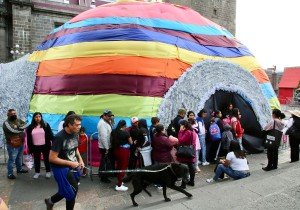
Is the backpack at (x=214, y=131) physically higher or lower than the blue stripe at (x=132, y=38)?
lower

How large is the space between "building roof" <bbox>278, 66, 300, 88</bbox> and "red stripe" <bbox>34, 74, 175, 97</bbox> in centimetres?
3389

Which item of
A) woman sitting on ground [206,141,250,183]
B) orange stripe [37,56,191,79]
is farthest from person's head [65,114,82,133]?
orange stripe [37,56,191,79]

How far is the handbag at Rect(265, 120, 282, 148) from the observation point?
6.64m

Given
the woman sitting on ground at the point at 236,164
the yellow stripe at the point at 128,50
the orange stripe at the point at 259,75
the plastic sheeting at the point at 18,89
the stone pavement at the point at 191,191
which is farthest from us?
the orange stripe at the point at 259,75

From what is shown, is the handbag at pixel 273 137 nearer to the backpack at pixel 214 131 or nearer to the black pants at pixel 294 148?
the black pants at pixel 294 148

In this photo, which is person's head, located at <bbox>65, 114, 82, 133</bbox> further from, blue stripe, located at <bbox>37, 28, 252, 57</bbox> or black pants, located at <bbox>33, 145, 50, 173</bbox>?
blue stripe, located at <bbox>37, 28, 252, 57</bbox>

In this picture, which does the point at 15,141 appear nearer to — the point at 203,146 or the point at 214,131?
the point at 203,146

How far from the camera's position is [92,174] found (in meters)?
7.29

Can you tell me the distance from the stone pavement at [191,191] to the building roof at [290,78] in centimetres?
3492

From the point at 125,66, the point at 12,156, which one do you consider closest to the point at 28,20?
the point at 125,66

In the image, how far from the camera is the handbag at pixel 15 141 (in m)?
6.91

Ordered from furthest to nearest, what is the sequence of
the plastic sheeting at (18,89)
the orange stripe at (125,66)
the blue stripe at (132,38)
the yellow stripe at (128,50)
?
1. the plastic sheeting at (18,89)
2. the blue stripe at (132,38)
3. the yellow stripe at (128,50)
4. the orange stripe at (125,66)

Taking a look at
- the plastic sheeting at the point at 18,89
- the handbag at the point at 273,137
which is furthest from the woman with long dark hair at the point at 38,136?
the handbag at the point at 273,137

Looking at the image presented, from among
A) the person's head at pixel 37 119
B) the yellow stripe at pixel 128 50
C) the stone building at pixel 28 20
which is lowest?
the person's head at pixel 37 119
